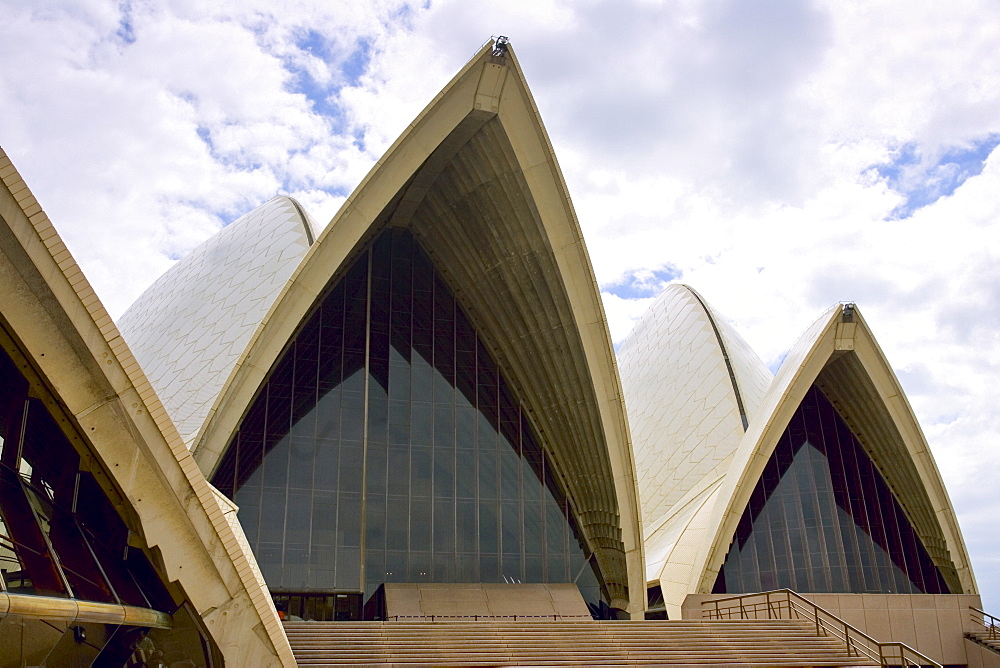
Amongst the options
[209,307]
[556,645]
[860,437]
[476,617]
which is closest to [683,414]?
[860,437]

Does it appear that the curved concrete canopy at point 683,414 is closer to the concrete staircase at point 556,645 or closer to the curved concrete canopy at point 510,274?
the curved concrete canopy at point 510,274

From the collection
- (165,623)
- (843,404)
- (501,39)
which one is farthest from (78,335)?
(843,404)

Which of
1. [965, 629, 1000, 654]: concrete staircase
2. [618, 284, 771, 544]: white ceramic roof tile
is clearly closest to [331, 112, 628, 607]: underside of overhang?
[618, 284, 771, 544]: white ceramic roof tile

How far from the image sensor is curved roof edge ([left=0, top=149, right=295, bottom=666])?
914 cm

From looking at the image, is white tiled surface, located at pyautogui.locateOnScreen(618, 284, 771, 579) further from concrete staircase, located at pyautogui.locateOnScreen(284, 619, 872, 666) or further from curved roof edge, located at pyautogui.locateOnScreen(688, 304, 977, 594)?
concrete staircase, located at pyautogui.locateOnScreen(284, 619, 872, 666)

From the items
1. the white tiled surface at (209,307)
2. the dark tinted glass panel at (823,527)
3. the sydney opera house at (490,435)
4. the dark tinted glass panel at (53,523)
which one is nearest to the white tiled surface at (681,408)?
the sydney opera house at (490,435)

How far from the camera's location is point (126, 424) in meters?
10.2

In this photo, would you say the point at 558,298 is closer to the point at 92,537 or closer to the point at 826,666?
the point at 826,666

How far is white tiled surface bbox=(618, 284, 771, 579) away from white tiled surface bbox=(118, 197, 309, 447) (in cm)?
1313

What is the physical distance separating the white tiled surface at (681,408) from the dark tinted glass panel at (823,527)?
1.87m

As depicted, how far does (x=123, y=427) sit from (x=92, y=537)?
150 cm

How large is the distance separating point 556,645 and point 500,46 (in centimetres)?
1219

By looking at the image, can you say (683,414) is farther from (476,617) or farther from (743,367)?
(476,617)

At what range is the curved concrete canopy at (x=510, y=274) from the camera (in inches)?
797
